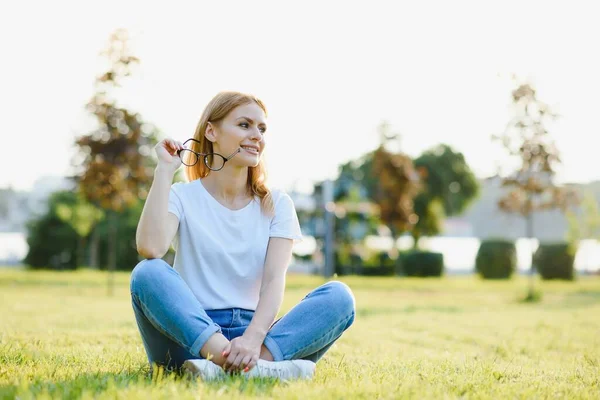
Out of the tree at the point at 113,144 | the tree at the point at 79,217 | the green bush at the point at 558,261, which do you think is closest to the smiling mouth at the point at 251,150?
the tree at the point at 113,144

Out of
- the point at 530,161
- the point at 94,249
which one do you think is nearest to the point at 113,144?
the point at 530,161

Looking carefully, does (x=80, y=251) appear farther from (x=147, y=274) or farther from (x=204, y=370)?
(x=204, y=370)

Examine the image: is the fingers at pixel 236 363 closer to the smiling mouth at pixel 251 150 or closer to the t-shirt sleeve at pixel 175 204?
the t-shirt sleeve at pixel 175 204

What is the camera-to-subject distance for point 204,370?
2.86 m

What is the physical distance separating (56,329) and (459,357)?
3.20 meters

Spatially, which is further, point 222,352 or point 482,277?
point 482,277

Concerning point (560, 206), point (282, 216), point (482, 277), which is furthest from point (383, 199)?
point (282, 216)

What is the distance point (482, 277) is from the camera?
22.9 m

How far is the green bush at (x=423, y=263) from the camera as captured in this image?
78.5 feet

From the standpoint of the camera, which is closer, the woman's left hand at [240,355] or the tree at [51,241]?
the woman's left hand at [240,355]

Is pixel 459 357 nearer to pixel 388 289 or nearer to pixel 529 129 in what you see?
pixel 529 129

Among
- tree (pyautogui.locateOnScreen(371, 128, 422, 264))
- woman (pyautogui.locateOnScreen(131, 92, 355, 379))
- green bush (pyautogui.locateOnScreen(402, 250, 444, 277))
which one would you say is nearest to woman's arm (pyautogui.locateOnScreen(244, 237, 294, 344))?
woman (pyautogui.locateOnScreen(131, 92, 355, 379))

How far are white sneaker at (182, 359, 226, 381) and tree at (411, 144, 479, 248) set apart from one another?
28.5 m

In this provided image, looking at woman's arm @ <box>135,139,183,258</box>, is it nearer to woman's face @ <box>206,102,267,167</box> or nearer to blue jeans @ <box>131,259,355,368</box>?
blue jeans @ <box>131,259,355,368</box>
